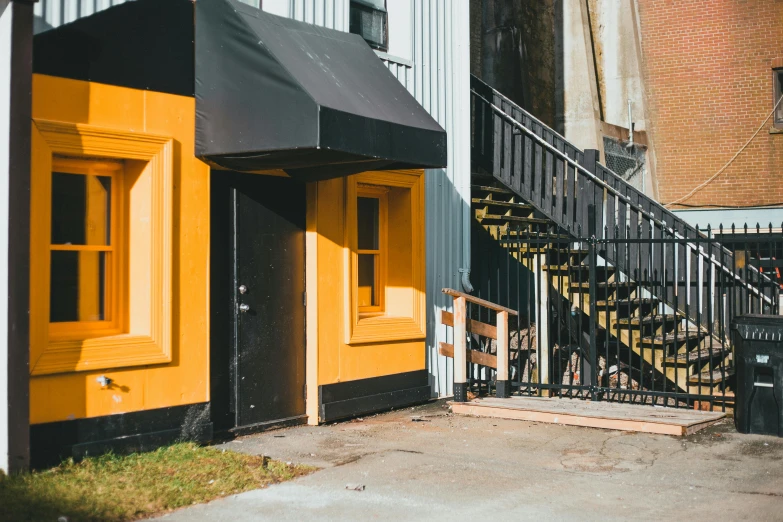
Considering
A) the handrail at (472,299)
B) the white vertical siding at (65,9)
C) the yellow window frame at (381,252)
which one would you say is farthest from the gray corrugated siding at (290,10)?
the handrail at (472,299)

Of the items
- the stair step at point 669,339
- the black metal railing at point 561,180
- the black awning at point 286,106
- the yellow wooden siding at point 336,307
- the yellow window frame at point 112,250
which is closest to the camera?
the yellow window frame at point 112,250

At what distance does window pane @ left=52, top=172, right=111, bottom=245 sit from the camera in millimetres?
7438

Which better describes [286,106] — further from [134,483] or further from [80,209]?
[134,483]

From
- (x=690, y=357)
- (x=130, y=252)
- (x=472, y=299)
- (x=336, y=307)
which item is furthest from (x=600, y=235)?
(x=130, y=252)

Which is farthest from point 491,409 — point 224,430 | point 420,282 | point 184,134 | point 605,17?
point 605,17

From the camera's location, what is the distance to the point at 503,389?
10.8 metres

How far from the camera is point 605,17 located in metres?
21.1

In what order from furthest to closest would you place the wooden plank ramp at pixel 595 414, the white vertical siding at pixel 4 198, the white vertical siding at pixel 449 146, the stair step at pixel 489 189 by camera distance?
1. the stair step at pixel 489 189
2. the white vertical siding at pixel 449 146
3. the wooden plank ramp at pixel 595 414
4. the white vertical siding at pixel 4 198

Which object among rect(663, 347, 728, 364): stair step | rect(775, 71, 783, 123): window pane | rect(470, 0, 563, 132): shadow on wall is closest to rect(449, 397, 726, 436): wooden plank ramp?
rect(663, 347, 728, 364): stair step

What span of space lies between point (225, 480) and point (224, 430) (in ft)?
5.72

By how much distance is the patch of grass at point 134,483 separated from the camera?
5.89m

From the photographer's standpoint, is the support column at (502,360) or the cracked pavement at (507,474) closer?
the cracked pavement at (507,474)

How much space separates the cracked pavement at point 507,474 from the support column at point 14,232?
59.6 inches

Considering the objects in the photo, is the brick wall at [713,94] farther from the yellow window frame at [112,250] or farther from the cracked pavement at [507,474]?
the yellow window frame at [112,250]
